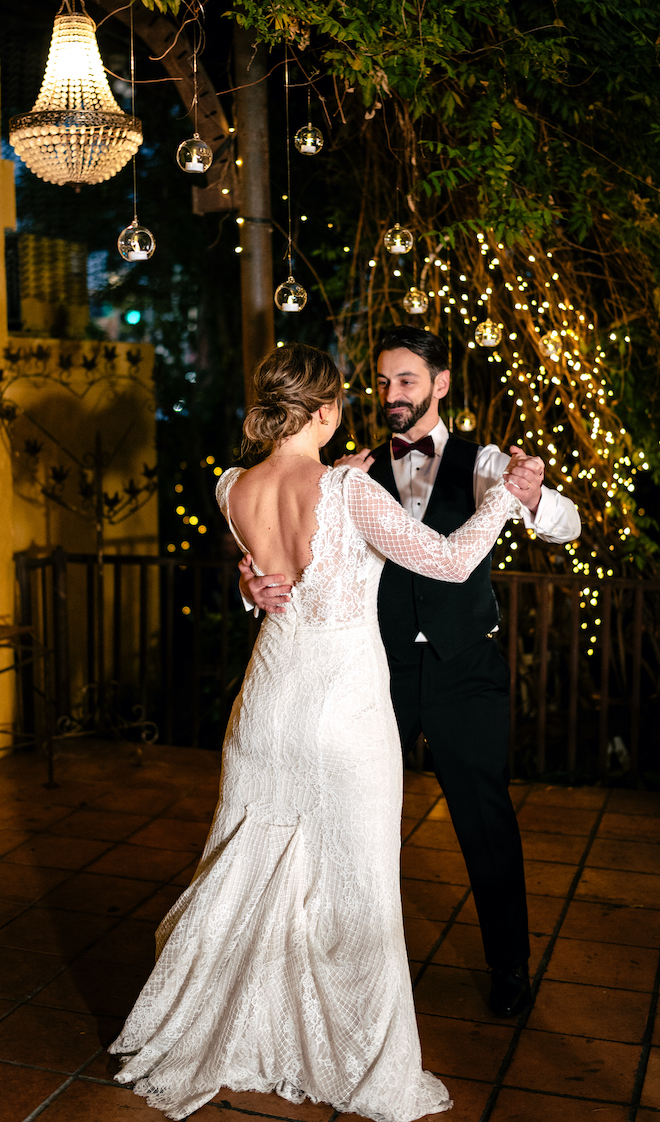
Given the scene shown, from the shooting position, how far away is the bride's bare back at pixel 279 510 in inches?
94.4

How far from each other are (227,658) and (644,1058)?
3.41m

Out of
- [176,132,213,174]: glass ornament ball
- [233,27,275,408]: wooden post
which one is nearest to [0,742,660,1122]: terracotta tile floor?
[233,27,275,408]: wooden post

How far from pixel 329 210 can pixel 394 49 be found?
234 cm

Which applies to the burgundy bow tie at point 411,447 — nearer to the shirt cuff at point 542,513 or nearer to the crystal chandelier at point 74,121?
the shirt cuff at point 542,513

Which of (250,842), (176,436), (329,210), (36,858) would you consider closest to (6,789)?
(36,858)

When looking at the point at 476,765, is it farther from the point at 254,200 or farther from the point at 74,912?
the point at 254,200

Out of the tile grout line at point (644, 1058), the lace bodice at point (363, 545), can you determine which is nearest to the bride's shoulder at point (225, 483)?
the lace bodice at point (363, 545)

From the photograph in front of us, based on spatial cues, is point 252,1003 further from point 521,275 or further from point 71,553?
point 521,275

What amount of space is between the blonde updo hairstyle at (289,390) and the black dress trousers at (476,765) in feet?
2.49

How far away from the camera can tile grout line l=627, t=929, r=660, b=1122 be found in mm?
2402

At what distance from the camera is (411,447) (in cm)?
294

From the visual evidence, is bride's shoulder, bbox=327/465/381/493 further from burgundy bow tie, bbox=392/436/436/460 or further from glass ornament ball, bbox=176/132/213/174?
glass ornament ball, bbox=176/132/213/174

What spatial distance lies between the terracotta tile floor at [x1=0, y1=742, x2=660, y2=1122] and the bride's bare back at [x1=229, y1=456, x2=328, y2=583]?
1.24 m

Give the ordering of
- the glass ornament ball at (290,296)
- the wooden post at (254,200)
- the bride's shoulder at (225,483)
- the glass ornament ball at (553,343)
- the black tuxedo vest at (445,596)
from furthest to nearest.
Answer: the glass ornament ball at (553,343) → the wooden post at (254,200) → the glass ornament ball at (290,296) → the black tuxedo vest at (445,596) → the bride's shoulder at (225,483)
